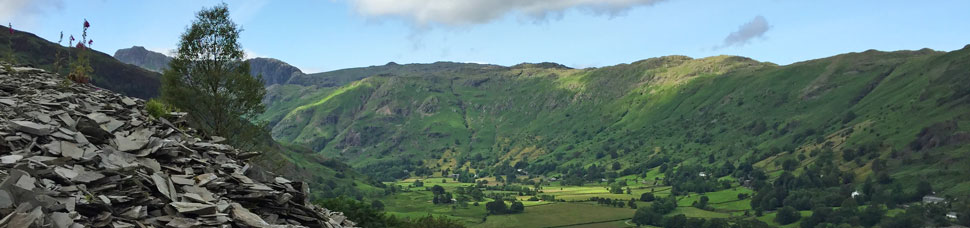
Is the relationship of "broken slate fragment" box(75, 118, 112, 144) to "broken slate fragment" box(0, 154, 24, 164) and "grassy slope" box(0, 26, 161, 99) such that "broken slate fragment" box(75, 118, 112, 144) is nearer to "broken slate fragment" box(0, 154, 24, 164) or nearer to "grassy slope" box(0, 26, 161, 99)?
"broken slate fragment" box(0, 154, 24, 164)

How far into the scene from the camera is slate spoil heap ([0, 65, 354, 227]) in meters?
16.8

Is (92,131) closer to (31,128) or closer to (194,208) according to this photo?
(31,128)

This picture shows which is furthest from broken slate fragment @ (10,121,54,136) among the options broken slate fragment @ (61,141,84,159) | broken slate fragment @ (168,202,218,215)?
broken slate fragment @ (168,202,218,215)

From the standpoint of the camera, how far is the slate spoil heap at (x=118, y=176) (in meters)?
16.8

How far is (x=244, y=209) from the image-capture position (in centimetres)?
2070

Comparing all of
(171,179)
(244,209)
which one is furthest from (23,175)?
(244,209)

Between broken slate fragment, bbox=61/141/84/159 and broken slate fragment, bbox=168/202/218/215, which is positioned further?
broken slate fragment, bbox=61/141/84/159

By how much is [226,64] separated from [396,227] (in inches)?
1898

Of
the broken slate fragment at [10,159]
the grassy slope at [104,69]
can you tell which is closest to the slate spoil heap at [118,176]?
the broken slate fragment at [10,159]

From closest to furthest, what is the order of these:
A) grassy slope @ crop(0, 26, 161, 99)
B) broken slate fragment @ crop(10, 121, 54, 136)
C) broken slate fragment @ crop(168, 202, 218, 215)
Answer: broken slate fragment @ crop(168, 202, 218, 215)
broken slate fragment @ crop(10, 121, 54, 136)
grassy slope @ crop(0, 26, 161, 99)

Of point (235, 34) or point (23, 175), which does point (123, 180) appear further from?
point (235, 34)

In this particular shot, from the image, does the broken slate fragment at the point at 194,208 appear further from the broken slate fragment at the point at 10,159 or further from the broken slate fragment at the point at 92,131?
the broken slate fragment at the point at 92,131

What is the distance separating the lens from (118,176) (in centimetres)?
1964

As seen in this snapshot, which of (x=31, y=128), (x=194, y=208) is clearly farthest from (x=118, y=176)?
(x=31, y=128)
